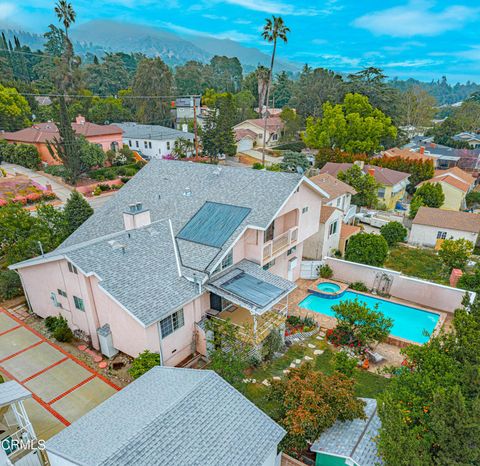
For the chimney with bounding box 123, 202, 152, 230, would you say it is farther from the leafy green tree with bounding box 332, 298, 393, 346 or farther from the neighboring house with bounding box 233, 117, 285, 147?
the neighboring house with bounding box 233, 117, 285, 147

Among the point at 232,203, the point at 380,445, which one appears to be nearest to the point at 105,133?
the point at 232,203

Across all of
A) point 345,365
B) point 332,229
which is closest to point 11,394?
point 345,365

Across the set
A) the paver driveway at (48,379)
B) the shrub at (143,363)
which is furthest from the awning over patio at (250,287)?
the paver driveway at (48,379)

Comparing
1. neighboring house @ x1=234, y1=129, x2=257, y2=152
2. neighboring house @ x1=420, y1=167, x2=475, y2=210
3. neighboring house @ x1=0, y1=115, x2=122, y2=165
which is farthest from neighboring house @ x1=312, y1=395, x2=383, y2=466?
neighboring house @ x1=234, y1=129, x2=257, y2=152

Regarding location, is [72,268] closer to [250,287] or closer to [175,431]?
[250,287]

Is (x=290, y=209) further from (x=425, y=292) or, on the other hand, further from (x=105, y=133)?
(x=105, y=133)

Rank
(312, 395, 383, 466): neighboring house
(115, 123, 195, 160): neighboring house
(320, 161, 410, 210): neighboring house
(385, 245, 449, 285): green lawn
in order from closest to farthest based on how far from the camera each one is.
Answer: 1. (312, 395, 383, 466): neighboring house
2. (385, 245, 449, 285): green lawn
3. (320, 161, 410, 210): neighboring house
4. (115, 123, 195, 160): neighboring house

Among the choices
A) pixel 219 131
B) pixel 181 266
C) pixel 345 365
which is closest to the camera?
pixel 345 365
